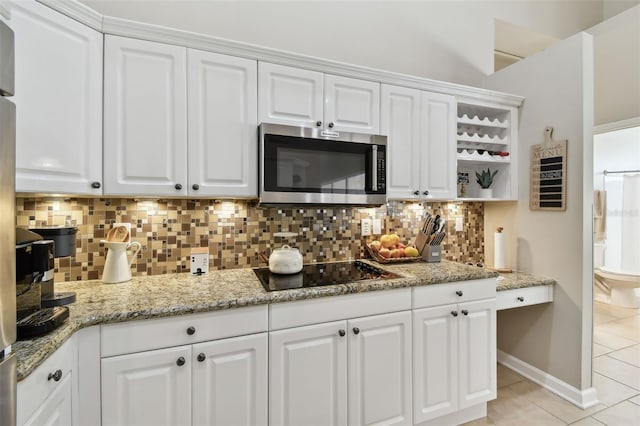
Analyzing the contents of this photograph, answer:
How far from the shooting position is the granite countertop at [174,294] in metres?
1.09

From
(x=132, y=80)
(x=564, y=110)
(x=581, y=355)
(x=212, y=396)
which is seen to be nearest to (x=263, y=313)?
(x=212, y=396)

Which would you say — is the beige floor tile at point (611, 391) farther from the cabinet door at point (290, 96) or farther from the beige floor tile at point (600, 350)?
the cabinet door at point (290, 96)

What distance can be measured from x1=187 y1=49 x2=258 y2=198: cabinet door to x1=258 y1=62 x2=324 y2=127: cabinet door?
2.3 inches

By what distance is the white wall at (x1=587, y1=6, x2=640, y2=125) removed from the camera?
3002 mm

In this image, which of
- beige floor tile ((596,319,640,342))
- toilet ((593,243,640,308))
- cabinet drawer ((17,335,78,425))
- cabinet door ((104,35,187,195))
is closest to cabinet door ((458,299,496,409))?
cabinet door ((104,35,187,195))

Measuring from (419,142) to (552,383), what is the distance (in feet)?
6.67

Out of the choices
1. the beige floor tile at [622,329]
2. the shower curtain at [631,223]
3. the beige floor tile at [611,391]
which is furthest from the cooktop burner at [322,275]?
the shower curtain at [631,223]

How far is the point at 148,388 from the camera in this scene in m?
1.35

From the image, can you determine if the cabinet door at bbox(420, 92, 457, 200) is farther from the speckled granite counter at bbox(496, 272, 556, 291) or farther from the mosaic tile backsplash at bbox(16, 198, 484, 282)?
the speckled granite counter at bbox(496, 272, 556, 291)

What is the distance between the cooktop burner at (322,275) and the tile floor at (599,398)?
45.6 inches

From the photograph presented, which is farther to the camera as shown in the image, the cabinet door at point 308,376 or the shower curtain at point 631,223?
the shower curtain at point 631,223

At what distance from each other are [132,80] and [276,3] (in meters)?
1.23

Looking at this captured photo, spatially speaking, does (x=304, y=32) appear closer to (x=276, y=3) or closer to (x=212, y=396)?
(x=276, y=3)

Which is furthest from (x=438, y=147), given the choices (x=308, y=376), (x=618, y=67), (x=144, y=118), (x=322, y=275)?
(x=618, y=67)
